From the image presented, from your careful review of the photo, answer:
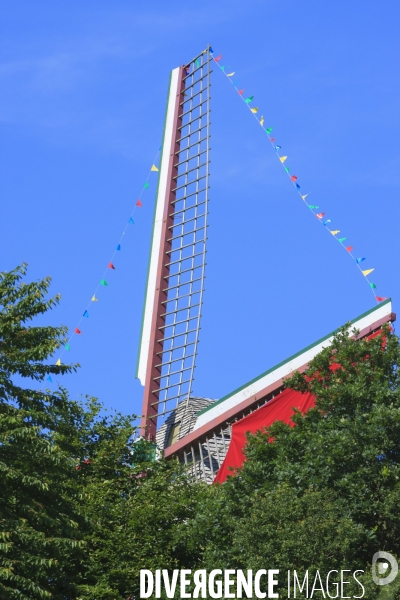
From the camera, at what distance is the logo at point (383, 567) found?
25.9 meters

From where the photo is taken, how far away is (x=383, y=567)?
26391 mm

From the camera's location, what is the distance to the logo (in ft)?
85.1

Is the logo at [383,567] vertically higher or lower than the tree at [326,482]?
lower

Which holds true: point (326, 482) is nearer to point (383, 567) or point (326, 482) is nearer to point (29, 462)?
point (383, 567)

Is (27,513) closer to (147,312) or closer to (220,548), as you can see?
(220,548)

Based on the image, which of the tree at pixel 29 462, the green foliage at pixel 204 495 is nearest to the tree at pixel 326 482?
the green foliage at pixel 204 495

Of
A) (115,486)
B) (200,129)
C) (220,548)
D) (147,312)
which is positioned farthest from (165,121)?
(220,548)

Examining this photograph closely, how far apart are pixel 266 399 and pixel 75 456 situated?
7.22 meters

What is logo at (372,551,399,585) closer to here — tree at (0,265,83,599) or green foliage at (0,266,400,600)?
green foliage at (0,266,400,600)

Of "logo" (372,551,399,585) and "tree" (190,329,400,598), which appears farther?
"tree" (190,329,400,598)

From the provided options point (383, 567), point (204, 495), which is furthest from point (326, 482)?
point (204, 495)

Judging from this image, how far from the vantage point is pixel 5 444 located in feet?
79.9

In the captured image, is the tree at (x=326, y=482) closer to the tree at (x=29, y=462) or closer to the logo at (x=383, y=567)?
the logo at (x=383, y=567)

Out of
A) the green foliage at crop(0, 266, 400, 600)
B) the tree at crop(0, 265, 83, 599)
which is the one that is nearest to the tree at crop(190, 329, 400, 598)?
the green foliage at crop(0, 266, 400, 600)
